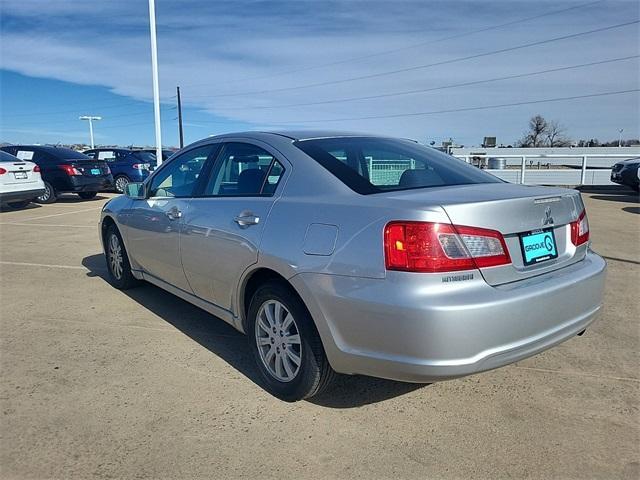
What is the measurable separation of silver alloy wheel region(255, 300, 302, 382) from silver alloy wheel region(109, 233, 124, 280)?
103 inches

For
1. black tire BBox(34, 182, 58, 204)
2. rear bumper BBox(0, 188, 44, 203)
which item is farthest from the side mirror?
black tire BBox(34, 182, 58, 204)

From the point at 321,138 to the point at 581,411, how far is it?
229 centimetres

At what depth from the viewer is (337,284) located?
2414mm

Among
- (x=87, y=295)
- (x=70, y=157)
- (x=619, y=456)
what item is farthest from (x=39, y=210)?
(x=619, y=456)

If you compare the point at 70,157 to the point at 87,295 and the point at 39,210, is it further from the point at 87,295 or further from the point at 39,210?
the point at 87,295

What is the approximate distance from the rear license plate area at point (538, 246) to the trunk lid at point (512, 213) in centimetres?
2

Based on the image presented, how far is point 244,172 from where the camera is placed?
3389 millimetres

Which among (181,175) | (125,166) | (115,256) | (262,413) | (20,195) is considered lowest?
(262,413)

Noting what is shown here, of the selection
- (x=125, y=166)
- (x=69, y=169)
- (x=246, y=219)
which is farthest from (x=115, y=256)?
(x=125, y=166)

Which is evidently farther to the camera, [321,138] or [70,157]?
[70,157]

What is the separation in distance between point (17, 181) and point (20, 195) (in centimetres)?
32

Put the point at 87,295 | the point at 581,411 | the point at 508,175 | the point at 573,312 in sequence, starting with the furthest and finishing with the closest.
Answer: the point at 508,175
the point at 87,295
the point at 581,411
the point at 573,312

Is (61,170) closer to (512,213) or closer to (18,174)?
(18,174)

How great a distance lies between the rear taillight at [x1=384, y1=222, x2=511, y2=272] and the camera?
221 centimetres
